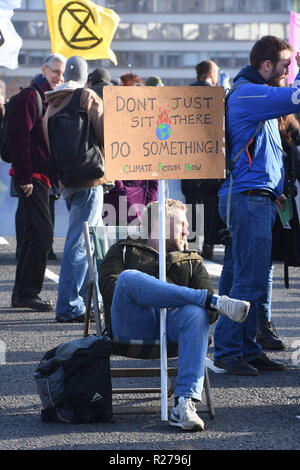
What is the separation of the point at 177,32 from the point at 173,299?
94.7m

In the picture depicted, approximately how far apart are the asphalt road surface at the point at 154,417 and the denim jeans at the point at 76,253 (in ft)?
1.07

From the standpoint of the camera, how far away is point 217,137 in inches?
207

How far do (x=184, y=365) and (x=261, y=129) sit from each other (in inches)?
71.4

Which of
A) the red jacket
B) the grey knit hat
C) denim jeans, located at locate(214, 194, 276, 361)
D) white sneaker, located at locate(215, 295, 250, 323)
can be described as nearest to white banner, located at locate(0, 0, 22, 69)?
the red jacket

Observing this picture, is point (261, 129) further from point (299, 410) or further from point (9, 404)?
point (9, 404)

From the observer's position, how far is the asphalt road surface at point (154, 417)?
15.3 ft

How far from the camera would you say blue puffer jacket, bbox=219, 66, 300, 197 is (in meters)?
5.94

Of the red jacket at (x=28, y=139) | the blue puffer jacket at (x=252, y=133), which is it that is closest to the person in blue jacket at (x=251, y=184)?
the blue puffer jacket at (x=252, y=133)

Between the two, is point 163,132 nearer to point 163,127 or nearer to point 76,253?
point 163,127

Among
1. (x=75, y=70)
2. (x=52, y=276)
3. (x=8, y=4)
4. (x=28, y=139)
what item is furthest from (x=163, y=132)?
(x=52, y=276)

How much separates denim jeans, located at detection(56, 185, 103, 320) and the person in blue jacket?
6.09ft

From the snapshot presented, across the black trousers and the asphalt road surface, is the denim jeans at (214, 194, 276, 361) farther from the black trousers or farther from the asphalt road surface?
the black trousers

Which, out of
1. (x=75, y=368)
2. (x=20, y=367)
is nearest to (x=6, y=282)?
(x=20, y=367)

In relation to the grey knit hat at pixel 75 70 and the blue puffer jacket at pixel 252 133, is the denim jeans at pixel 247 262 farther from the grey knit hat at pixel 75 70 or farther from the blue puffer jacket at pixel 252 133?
the grey knit hat at pixel 75 70
